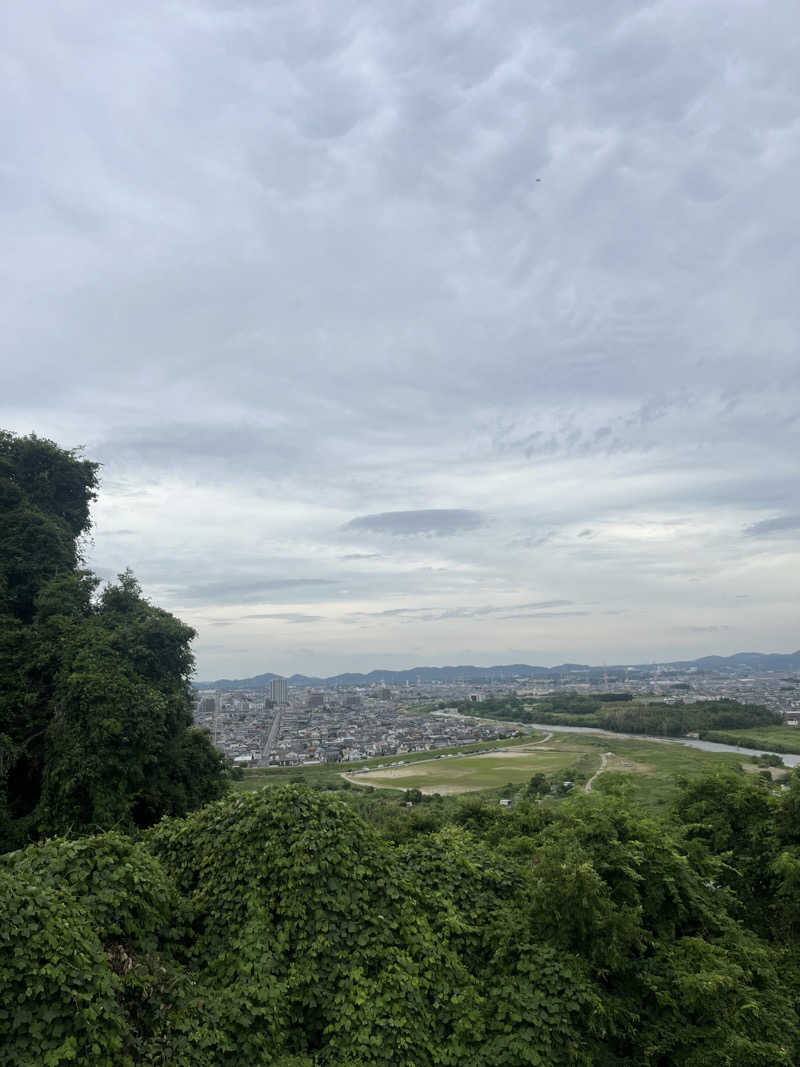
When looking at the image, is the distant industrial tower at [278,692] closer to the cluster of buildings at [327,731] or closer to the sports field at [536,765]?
the cluster of buildings at [327,731]

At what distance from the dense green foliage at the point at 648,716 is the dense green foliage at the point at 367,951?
7218cm

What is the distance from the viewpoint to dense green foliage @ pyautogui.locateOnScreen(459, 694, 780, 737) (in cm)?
7362

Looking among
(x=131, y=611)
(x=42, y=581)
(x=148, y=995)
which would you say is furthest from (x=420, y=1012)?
(x=42, y=581)

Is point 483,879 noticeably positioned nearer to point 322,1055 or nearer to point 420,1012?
point 420,1012

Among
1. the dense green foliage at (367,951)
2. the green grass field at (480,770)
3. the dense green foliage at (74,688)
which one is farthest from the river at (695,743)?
the dense green foliage at (367,951)

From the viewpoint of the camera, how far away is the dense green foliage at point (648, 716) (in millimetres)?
73625

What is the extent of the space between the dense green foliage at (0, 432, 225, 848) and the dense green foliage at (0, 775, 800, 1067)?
19.3 ft

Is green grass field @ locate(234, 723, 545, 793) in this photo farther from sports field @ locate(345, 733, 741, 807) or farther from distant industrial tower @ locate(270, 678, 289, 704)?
distant industrial tower @ locate(270, 678, 289, 704)

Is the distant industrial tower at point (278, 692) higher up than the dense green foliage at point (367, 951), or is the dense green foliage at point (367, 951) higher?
the dense green foliage at point (367, 951)

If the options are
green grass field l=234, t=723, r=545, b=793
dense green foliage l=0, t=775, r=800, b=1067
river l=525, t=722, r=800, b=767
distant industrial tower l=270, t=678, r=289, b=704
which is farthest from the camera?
distant industrial tower l=270, t=678, r=289, b=704

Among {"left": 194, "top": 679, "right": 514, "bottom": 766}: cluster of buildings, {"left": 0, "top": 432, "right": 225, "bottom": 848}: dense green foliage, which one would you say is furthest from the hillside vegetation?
{"left": 194, "top": 679, "right": 514, "bottom": 766}: cluster of buildings

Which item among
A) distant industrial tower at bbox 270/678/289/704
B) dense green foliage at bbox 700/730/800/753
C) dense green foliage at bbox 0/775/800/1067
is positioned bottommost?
distant industrial tower at bbox 270/678/289/704

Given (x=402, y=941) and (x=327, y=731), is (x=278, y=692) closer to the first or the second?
(x=327, y=731)

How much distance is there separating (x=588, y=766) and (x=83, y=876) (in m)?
48.8
